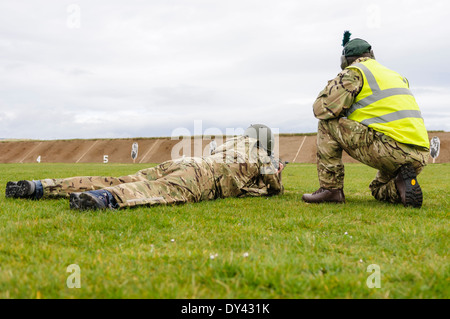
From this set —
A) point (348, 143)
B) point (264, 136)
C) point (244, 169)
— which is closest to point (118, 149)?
point (264, 136)

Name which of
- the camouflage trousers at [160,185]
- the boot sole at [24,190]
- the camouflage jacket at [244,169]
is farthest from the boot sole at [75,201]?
the camouflage jacket at [244,169]

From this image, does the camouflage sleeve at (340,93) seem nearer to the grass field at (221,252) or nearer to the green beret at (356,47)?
the green beret at (356,47)

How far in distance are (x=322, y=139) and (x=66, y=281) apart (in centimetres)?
355

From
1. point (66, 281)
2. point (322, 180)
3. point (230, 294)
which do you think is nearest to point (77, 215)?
point (66, 281)

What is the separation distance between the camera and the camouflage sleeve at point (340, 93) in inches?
164

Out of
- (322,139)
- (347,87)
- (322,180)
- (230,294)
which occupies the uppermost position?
(347,87)

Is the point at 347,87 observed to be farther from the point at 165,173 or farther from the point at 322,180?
the point at 165,173

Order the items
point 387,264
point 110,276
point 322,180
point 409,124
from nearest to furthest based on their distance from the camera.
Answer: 1. point 110,276
2. point 387,264
3. point 409,124
4. point 322,180

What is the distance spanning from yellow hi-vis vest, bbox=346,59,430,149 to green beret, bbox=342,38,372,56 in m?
0.38

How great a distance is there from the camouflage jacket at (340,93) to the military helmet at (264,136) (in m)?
1.28

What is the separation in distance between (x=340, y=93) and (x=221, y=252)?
267cm

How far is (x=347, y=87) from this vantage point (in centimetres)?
418

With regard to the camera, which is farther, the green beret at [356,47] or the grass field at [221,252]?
the green beret at [356,47]

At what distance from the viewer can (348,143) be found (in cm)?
430
